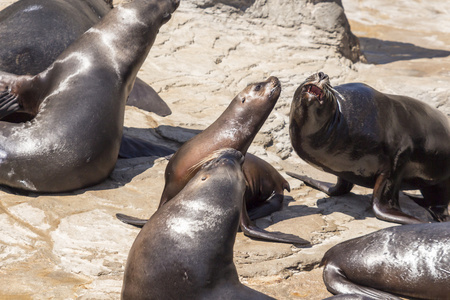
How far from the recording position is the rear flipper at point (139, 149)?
6.10 meters

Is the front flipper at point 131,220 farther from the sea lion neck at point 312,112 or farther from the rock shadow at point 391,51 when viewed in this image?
the rock shadow at point 391,51

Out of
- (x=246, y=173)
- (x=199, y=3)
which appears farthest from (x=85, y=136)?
(x=199, y=3)

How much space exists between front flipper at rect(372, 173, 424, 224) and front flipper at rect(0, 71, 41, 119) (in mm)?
2892

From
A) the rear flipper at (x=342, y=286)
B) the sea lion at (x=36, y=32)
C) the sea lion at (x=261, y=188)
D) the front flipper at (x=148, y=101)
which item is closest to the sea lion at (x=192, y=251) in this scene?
the rear flipper at (x=342, y=286)

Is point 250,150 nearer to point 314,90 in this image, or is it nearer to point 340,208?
point 340,208

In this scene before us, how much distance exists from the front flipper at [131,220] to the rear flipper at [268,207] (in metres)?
0.85

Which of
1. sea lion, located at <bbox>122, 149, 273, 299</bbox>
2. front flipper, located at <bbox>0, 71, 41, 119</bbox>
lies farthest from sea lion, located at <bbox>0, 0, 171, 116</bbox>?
sea lion, located at <bbox>122, 149, 273, 299</bbox>

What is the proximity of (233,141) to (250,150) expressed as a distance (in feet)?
6.16

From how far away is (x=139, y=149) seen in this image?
243 inches

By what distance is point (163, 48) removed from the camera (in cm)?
918

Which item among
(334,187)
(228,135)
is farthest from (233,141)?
(334,187)

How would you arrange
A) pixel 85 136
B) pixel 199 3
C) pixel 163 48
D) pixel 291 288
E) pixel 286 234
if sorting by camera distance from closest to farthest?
pixel 291 288 → pixel 286 234 → pixel 85 136 → pixel 163 48 → pixel 199 3

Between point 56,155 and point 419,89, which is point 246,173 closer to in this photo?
point 56,155

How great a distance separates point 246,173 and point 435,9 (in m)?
13.0
